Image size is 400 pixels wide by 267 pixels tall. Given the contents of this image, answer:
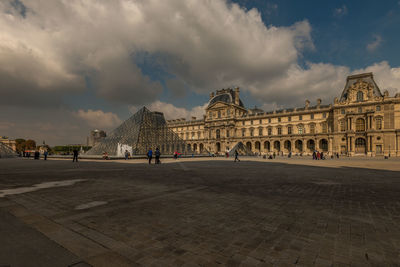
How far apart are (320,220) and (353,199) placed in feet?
7.88

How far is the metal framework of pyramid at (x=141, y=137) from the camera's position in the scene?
1211 inches

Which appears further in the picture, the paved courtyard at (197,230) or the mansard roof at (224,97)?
the mansard roof at (224,97)

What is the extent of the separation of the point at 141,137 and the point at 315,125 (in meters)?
45.2

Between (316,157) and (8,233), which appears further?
(316,157)

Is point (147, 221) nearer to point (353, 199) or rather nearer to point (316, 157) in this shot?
point (353, 199)

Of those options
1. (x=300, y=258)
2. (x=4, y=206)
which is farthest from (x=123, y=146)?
(x=300, y=258)

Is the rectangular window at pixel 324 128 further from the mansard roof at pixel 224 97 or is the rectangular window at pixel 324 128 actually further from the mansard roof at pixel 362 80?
the mansard roof at pixel 224 97

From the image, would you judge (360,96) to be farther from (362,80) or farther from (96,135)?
(96,135)

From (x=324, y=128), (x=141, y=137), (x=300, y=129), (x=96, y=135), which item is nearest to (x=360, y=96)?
(x=324, y=128)

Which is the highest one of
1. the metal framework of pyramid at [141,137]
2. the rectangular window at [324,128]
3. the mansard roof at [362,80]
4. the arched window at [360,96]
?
the mansard roof at [362,80]

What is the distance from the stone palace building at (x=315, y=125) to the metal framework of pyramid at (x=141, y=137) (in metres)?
13.3

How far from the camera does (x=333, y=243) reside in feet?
9.01

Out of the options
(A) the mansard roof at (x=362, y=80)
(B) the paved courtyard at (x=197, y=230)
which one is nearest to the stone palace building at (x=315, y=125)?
(A) the mansard roof at (x=362, y=80)

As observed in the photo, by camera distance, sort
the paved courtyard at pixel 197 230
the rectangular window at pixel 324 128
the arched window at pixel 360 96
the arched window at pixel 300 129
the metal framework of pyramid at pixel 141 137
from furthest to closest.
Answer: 1. the arched window at pixel 300 129
2. the rectangular window at pixel 324 128
3. the arched window at pixel 360 96
4. the metal framework of pyramid at pixel 141 137
5. the paved courtyard at pixel 197 230
